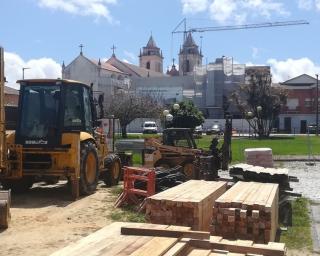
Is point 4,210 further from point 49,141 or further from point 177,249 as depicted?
point 177,249

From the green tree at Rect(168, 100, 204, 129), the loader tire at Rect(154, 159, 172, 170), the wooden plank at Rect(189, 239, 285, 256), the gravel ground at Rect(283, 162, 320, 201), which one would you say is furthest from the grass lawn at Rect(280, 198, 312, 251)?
the green tree at Rect(168, 100, 204, 129)

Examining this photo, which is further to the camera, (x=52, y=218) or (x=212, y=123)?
(x=212, y=123)

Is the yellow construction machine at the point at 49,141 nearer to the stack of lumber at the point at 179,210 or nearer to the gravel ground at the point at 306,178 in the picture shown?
the stack of lumber at the point at 179,210

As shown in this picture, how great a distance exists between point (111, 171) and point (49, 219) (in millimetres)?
5844

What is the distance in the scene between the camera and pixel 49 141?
46.5 feet

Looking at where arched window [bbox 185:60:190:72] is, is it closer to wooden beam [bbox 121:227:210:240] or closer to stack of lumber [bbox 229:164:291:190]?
stack of lumber [bbox 229:164:291:190]

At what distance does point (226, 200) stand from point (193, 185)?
86.7 inches

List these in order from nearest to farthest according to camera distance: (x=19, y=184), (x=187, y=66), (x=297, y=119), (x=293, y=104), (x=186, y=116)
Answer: (x=19, y=184)
(x=186, y=116)
(x=297, y=119)
(x=293, y=104)
(x=187, y=66)

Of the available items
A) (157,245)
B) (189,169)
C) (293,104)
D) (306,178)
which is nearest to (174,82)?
(293,104)

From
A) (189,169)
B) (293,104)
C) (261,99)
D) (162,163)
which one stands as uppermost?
(293,104)

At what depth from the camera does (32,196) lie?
1453 cm

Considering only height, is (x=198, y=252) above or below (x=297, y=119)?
below

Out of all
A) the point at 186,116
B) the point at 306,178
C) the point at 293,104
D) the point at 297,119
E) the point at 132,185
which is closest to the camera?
the point at 132,185

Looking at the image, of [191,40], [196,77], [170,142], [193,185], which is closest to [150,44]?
[191,40]
